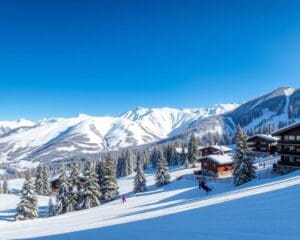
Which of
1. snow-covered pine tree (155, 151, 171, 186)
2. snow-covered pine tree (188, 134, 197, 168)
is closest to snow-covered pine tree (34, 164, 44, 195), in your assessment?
snow-covered pine tree (155, 151, 171, 186)

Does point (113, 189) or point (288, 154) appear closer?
point (288, 154)

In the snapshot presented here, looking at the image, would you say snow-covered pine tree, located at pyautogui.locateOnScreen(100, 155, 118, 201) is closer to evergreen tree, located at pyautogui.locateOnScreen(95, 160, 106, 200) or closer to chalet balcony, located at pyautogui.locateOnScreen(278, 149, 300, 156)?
evergreen tree, located at pyautogui.locateOnScreen(95, 160, 106, 200)

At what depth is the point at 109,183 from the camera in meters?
74.2

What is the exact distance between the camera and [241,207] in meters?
18.0

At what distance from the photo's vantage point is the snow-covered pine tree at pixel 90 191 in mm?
65562

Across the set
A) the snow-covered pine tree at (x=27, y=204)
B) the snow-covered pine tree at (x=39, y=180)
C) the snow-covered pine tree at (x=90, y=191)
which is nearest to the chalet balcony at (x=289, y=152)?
the snow-covered pine tree at (x=90, y=191)

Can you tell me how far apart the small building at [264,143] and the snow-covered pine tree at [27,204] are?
220 feet

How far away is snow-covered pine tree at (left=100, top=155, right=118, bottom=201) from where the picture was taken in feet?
241

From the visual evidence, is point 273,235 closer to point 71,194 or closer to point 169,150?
point 71,194

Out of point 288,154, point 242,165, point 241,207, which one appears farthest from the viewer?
point 288,154

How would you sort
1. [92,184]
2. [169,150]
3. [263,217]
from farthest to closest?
[169,150] < [92,184] < [263,217]

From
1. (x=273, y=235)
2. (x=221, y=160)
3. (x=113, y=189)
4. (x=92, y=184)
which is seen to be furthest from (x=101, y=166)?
(x=273, y=235)

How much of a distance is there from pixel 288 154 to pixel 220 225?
171 ft

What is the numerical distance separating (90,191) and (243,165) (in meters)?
28.5
